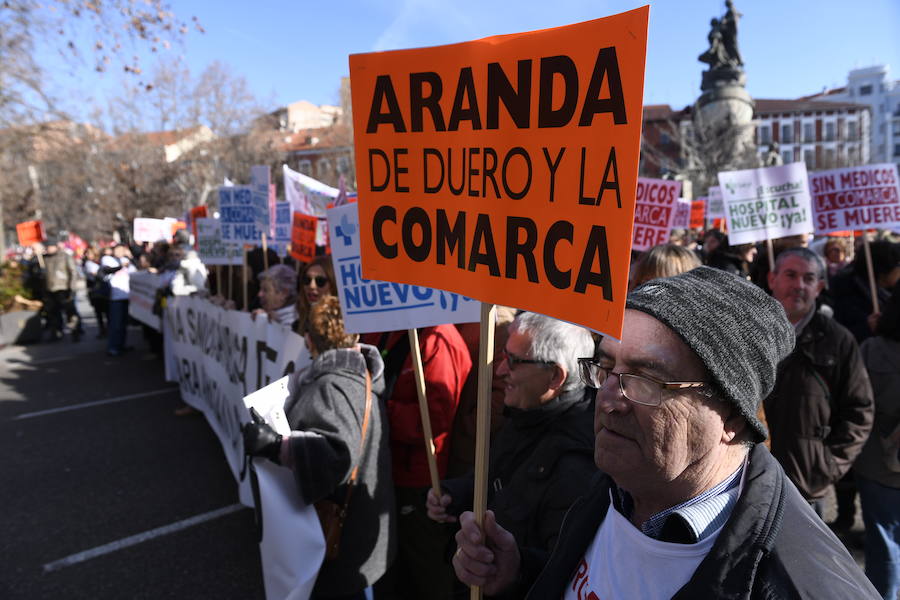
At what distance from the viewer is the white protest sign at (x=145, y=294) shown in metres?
8.80

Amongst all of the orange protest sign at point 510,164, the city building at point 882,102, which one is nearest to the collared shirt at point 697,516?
the orange protest sign at point 510,164

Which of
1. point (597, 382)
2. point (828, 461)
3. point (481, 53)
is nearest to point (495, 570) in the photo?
point (597, 382)

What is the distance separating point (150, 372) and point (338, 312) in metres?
7.51

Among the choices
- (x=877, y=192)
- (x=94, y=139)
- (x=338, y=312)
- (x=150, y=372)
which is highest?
(x=94, y=139)

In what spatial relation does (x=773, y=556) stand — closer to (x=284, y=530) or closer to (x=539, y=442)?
(x=539, y=442)

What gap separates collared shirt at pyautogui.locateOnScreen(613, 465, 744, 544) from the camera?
1.10m

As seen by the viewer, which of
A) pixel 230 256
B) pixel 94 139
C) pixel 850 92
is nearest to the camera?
pixel 230 256

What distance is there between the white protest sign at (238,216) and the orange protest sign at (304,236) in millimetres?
401

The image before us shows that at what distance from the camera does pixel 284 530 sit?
2488 mm

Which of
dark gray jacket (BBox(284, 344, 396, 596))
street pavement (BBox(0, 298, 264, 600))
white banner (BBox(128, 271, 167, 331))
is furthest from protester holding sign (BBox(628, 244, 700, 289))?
white banner (BBox(128, 271, 167, 331))

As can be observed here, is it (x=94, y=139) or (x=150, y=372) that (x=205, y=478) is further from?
(x=94, y=139)

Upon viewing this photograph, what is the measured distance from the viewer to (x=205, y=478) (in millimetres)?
4934

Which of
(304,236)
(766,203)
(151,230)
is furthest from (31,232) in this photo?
(766,203)

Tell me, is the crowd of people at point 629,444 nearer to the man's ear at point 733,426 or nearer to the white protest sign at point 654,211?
the man's ear at point 733,426
